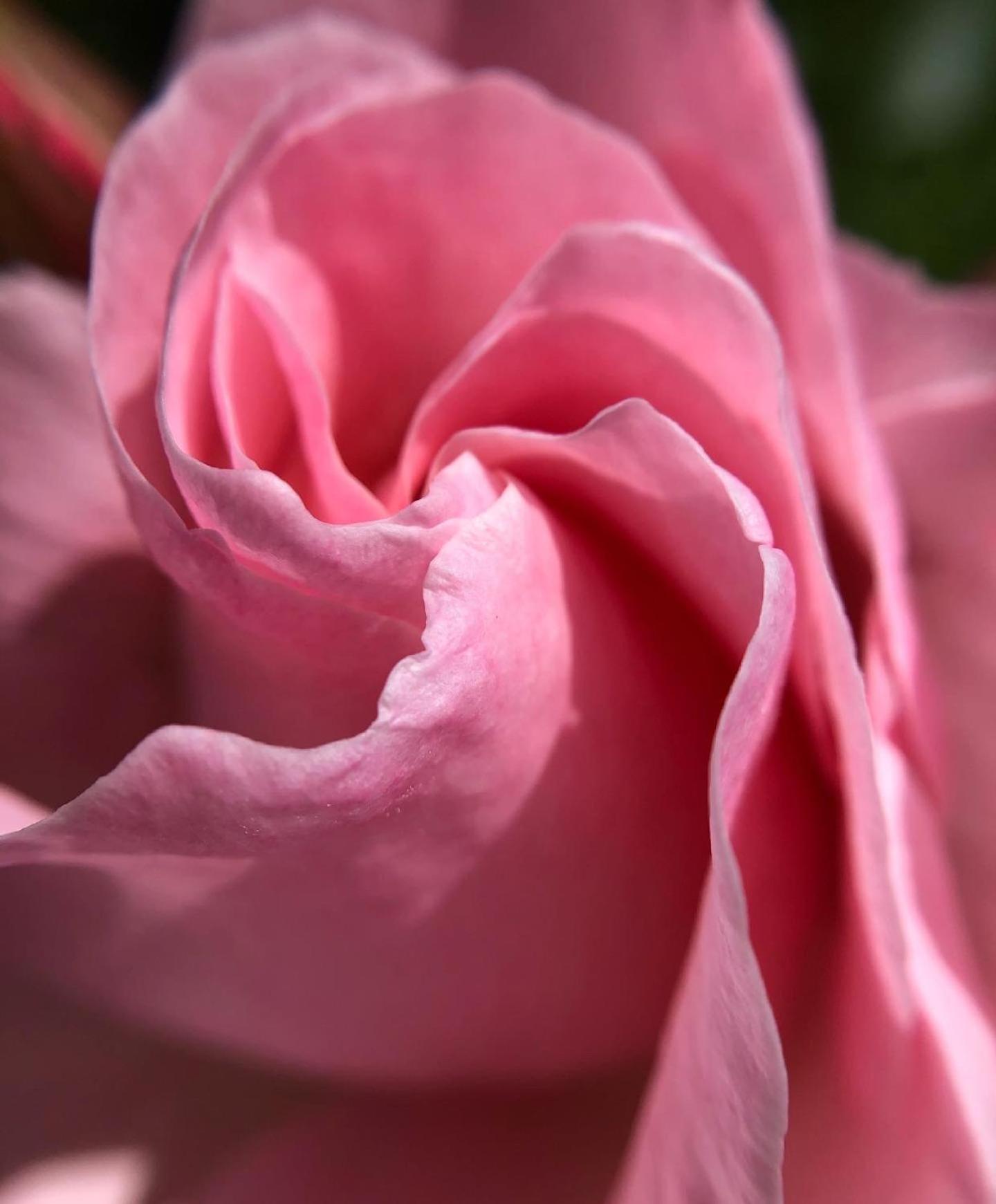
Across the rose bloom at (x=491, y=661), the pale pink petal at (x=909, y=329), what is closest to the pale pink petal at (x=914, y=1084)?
the rose bloom at (x=491, y=661)

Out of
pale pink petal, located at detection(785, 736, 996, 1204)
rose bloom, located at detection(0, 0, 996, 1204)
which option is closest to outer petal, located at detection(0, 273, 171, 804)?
rose bloom, located at detection(0, 0, 996, 1204)

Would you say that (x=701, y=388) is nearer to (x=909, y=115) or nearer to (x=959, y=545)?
(x=959, y=545)

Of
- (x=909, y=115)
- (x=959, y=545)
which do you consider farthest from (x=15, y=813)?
(x=909, y=115)

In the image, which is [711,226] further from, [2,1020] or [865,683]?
[2,1020]

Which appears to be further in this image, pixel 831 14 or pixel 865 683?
pixel 831 14

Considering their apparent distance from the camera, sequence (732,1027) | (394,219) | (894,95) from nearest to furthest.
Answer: (732,1027) → (394,219) → (894,95)

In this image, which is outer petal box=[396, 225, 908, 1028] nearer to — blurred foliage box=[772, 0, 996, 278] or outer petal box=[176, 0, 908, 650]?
outer petal box=[176, 0, 908, 650]

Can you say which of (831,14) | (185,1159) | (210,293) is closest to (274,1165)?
(185,1159)
